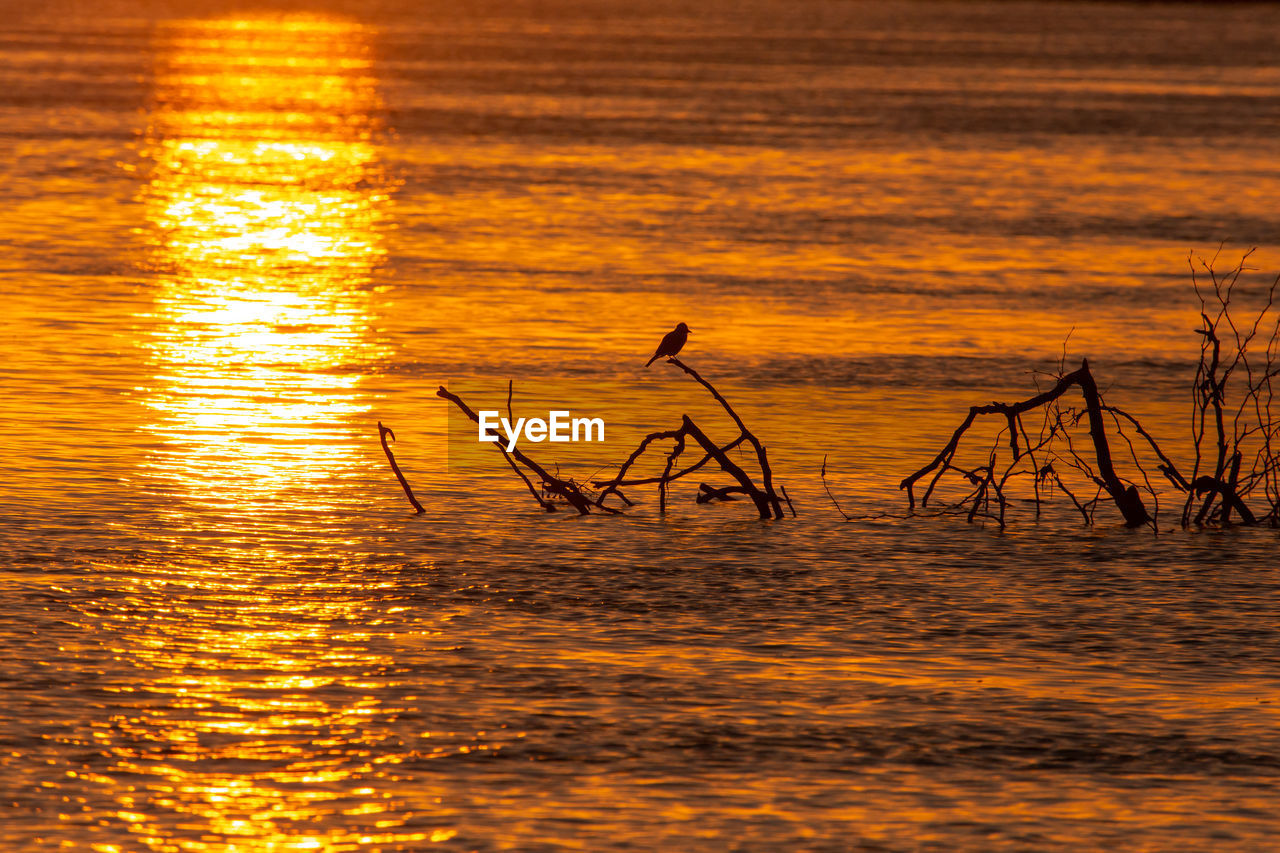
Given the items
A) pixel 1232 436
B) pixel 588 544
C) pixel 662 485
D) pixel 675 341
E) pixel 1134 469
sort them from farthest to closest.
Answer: pixel 1232 436, pixel 1134 469, pixel 675 341, pixel 662 485, pixel 588 544

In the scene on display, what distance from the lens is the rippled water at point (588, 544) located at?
668 centimetres

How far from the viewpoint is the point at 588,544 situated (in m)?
9.79

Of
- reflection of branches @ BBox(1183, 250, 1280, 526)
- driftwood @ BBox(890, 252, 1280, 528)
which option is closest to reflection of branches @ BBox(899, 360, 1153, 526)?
driftwood @ BBox(890, 252, 1280, 528)

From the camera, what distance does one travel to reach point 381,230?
21750 millimetres

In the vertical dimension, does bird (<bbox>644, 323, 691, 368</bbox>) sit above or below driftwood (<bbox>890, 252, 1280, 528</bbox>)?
above

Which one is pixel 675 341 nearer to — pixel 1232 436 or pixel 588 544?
pixel 588 544

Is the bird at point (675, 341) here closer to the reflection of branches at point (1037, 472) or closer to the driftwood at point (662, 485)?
the driftwood at point (662, 485)

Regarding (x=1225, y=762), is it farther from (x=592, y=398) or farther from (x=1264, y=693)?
(x=592, y=398)

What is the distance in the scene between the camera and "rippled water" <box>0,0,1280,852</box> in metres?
6.68

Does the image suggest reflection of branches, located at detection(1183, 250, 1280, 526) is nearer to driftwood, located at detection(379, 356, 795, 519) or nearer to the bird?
driftwood, located at detection(379, 356, 795, 519)

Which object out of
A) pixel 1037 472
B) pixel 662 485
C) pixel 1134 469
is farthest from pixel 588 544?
pixel 1134 469

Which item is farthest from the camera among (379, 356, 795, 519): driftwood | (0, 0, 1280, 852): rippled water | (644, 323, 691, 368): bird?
(644, 323, 691, 368): bird

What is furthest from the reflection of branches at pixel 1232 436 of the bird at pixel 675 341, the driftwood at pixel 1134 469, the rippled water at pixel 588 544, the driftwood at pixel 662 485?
the bird at pixel 675 341

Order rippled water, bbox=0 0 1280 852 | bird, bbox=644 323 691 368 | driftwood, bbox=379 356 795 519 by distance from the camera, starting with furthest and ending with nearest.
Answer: bird, bbox=644 323 691 368 < driftwood, bbox=379 356 795 519 < rippled water, bbox=0 0 1280 852
